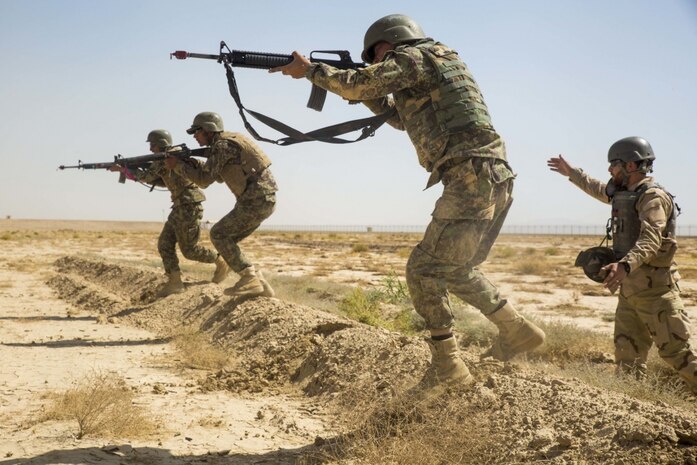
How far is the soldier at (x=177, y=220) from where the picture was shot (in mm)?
10414

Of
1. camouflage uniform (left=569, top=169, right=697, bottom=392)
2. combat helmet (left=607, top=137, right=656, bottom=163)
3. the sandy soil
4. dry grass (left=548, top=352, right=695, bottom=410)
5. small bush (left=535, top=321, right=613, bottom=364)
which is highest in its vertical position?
combat helmet (left=607, top=137, right=656, bottom=163)

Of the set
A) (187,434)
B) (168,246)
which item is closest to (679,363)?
(187,434)

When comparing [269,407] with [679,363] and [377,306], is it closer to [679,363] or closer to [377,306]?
[679,363]

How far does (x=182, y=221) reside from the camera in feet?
34.1

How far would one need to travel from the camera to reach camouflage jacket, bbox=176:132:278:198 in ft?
28.2

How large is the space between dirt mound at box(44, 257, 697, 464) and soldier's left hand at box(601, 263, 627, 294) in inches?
26.8

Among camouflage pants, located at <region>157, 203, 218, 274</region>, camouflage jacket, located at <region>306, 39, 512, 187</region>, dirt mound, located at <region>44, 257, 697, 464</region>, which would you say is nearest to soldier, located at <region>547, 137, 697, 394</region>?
dirt mound, located at <region>44, 257, 697, 464</region>

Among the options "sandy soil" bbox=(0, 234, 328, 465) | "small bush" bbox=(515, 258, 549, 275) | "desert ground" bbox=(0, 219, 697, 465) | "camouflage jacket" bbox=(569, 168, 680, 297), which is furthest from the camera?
"small bush" bbox=(515, 258, 549, 275)

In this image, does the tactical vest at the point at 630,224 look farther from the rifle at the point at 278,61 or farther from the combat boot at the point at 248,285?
the combat boot at the point at 248,285

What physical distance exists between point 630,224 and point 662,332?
838mm

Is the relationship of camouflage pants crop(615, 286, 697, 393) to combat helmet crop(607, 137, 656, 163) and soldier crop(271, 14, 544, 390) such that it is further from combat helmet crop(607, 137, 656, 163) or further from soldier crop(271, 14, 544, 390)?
soldier crop(271, 14, 544, 390)

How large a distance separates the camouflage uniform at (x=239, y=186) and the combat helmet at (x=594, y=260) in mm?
4558

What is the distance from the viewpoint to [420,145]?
4723 mm

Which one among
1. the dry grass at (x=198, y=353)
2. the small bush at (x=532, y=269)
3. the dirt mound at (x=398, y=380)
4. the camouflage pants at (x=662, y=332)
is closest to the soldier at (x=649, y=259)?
the camouflage pants at (x=662, y=332)
